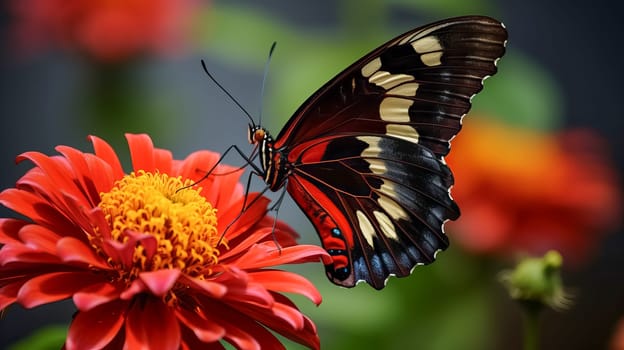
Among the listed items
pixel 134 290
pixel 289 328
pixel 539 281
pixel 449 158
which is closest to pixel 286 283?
pixel 289 328

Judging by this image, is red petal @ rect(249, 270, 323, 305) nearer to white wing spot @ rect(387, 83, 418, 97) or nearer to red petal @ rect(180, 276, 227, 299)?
red petal @ rect(180, 276, 227, 299)

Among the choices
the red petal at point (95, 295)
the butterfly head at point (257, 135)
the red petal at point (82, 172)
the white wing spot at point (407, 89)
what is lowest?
the red petal at point (95, 295)

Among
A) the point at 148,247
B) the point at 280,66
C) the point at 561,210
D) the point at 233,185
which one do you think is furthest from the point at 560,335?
the point at 148,247

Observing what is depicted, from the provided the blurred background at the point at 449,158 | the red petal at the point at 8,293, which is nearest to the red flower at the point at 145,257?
the red petal at the point at 8,293

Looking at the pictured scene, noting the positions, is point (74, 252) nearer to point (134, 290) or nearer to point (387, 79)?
point (134, 290)

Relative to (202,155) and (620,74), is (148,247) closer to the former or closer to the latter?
(202,155)

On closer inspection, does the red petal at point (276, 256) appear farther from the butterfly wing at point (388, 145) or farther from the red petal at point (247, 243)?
the butterfly wing at point (388, 145)
